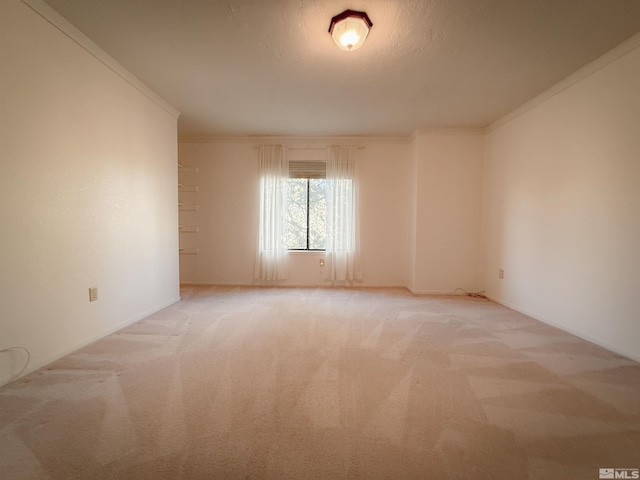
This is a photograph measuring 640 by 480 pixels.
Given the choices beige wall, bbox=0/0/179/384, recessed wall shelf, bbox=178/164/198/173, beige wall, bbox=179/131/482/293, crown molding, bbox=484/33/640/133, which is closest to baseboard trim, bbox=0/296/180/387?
beige wall, bbox=0/0/179/384

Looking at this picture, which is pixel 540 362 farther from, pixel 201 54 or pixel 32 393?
pixel 201 54

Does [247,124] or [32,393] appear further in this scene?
[247,124]

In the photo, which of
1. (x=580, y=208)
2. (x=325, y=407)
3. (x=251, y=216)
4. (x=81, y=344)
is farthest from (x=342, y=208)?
(x=81, y=344)

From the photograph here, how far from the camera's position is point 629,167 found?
2191mm

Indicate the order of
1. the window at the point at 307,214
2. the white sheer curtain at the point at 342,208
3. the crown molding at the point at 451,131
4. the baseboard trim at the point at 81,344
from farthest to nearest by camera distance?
the window at the point at 307,214, the white sheer curtain at the point at 342,208, the crown molding at the point at 451,131, the baseboard trim at the point at 81,344

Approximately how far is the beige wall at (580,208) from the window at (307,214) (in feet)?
9.23

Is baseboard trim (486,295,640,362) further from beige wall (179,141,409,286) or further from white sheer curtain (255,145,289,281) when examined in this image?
white sheer curtain (255,145,289,281)

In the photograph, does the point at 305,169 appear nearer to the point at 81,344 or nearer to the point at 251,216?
the point at 251,216

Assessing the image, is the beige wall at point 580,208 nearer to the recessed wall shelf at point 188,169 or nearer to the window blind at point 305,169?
the window blind at point 305,169

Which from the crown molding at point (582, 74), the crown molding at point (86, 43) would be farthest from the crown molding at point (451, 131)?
the crown molding at point (86, 43)

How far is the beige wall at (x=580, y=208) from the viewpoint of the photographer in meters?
2.20

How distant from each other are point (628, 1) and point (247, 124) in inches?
156

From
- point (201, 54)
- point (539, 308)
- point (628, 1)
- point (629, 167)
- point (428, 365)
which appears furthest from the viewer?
point (539, 308)

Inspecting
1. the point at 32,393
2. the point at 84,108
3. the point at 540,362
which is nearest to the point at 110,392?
the point at 32,393
